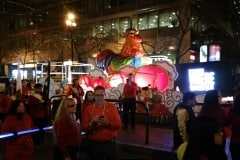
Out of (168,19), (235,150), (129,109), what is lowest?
(235,150)

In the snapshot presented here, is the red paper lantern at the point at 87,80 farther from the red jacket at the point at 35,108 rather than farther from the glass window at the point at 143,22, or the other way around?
the glass window at the point at 143,22

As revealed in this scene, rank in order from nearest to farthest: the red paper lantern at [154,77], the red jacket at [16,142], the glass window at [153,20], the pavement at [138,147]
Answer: the red jacket at [16,142] → the pavement at [138,147] → the red paper lantern at [154,77] → the glass window at [153,20]

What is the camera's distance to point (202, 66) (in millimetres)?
12539

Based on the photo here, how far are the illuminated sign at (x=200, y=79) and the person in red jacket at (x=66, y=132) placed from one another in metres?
6.63

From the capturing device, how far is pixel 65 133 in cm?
650

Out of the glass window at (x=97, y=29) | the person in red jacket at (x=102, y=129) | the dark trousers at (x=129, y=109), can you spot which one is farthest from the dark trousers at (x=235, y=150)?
the glass window at (x=97, y=29)

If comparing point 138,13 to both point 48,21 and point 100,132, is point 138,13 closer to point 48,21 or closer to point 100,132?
Answer: point 48,21

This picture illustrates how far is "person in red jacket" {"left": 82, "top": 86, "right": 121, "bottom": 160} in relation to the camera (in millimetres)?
6418

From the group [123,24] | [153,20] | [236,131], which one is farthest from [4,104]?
[123,24]

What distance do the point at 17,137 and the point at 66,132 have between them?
43.5 inches

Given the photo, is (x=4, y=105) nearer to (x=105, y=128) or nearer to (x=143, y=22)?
(x=105, y=128)

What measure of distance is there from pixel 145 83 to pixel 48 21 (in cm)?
4001

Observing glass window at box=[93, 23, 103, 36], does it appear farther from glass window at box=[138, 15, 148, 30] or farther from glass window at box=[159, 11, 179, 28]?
glass window at box=[159, 11, 179, 28]

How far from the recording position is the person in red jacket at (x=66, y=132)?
6.49 m
